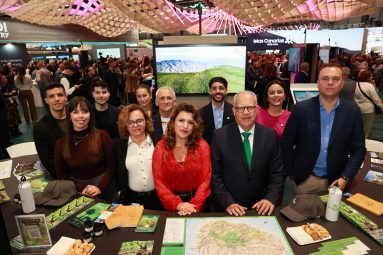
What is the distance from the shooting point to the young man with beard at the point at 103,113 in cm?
349

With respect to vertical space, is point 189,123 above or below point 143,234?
above

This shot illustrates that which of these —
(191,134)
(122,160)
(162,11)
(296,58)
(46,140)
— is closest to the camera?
(191,134)

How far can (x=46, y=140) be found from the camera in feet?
9.66

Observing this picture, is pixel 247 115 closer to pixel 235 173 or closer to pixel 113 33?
pixel 235 173

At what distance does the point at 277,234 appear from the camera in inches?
70.0

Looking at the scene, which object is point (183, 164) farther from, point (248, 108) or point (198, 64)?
point (198, 64)

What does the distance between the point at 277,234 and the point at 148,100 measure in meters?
2.50

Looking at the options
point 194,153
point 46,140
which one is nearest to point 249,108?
point 194,153

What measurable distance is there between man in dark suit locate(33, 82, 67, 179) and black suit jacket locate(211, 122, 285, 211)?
5.65ft

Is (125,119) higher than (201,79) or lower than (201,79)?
lower

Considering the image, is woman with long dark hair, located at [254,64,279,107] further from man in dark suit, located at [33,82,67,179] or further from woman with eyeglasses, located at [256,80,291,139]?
→ man in dark suit, located at [33,82,67,179]

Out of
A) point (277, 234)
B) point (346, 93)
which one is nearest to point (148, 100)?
point (277, 234)

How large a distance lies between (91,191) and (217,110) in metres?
1.81

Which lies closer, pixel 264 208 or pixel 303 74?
pixel 264 208
